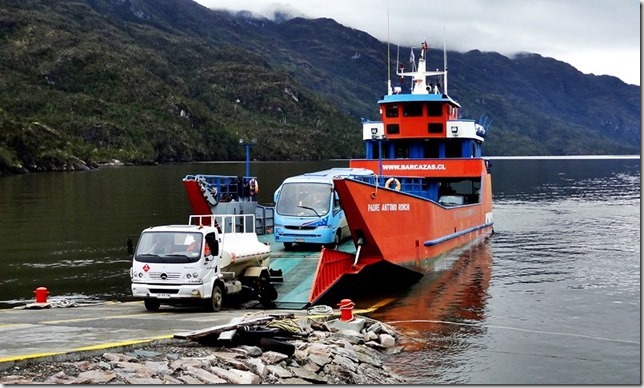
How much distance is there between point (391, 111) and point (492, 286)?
13.8 m

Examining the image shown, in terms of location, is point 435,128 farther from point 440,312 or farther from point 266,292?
point 266,292

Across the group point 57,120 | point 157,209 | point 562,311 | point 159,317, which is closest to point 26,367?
point 159,317

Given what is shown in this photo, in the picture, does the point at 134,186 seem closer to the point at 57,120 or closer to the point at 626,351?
the point at 626,351

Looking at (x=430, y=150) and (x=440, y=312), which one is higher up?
(x=430, y=150)

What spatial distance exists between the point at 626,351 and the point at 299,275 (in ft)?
32.6

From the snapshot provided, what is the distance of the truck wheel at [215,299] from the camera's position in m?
19.6

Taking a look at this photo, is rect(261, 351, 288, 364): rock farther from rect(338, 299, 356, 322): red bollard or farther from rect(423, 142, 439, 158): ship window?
rect(423, 142, 439, 158): ship window

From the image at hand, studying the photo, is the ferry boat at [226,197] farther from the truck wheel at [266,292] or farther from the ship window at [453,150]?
the ship window at [453,150]

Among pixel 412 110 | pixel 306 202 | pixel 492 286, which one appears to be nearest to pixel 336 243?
pixel 306 202

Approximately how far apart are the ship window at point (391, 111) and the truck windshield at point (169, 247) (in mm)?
22240

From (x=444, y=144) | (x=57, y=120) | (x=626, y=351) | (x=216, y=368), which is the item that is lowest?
(x=626, y=351)

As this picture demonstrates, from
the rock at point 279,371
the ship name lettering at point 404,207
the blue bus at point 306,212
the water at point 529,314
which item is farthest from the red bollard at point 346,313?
the ship name lettering at point 404,207

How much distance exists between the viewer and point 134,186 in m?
86.4

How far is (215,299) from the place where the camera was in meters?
19.8
